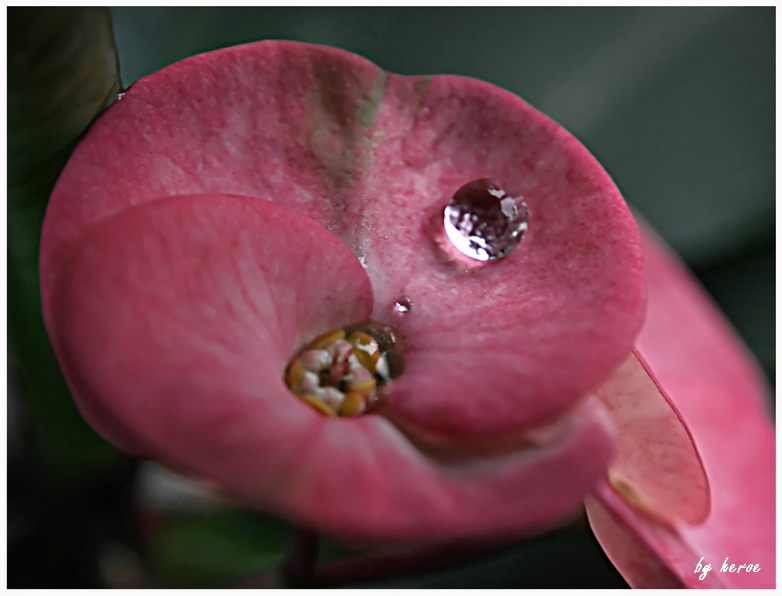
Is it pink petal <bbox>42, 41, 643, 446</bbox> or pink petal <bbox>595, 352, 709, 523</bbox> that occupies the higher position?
pink petal <bbox>42, 41, 643, 446</bbox>

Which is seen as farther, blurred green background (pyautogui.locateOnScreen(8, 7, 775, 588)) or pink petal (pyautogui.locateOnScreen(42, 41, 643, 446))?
blurred green background (pyautogui.locateOnScreen(8, 7, 775, 588))

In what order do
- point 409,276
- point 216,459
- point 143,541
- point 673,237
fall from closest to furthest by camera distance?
point 216,459
point 409,276
point 143,541
point 673,237

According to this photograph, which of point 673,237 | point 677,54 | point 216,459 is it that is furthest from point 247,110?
point 673,237

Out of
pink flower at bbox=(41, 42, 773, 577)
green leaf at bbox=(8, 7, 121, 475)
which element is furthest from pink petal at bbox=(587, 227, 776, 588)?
green leaf at bbox=(8, 7, 121, 475)

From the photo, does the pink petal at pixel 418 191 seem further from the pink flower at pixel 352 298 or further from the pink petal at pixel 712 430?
the pink petal at pixel 712 430

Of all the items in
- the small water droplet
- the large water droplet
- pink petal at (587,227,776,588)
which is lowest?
pink petal at (587,227,776,588)

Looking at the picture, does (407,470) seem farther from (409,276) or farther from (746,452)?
(746,452)

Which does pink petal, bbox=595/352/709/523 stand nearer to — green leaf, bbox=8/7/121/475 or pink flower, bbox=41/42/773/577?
pink flower, bbox=41/42/773/577
